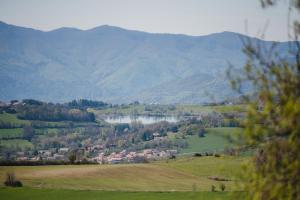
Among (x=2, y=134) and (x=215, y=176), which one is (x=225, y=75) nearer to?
(x=215, y=176)

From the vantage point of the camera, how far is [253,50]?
37.6 ft

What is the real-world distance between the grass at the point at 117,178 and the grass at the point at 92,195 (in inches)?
120

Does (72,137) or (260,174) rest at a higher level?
(260,174)

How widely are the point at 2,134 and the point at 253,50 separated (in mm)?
156506

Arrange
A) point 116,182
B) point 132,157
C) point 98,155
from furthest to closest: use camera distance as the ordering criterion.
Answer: point 98,155, point 132,157, point 116,182

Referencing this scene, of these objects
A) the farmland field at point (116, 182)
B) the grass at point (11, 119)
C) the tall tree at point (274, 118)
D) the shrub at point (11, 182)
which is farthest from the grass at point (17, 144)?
the tall tree at point (274, 118)

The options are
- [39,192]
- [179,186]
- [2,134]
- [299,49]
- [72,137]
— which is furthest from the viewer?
[72,137]

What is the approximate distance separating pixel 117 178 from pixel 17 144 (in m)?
99.8

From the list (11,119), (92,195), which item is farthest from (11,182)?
(11,119)

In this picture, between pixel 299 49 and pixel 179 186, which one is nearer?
pixel 299 49

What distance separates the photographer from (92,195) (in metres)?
43.1

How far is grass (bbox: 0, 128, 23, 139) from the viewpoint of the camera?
517 feet

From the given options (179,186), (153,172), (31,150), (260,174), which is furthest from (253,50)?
(31,150)

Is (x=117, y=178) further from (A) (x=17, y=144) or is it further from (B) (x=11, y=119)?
(B) (x=11, y=119)
